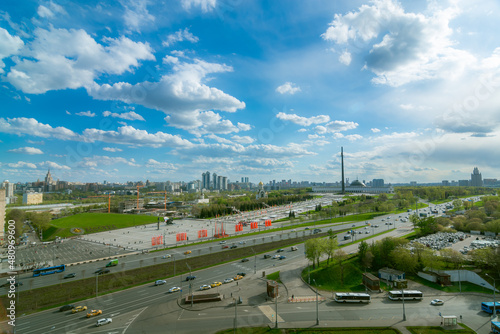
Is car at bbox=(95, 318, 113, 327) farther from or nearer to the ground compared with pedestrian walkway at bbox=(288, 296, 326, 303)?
farther from the ground

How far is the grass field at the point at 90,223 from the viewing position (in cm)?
7173

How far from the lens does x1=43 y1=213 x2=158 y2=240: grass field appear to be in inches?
2824

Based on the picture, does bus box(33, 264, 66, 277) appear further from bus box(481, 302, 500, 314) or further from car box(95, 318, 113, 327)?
bus box(481, 302, 500, 314)

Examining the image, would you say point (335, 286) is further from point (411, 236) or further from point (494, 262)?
point (411, 236)

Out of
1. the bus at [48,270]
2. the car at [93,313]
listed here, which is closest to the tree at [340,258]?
the car at [93,313]

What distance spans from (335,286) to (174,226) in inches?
2441

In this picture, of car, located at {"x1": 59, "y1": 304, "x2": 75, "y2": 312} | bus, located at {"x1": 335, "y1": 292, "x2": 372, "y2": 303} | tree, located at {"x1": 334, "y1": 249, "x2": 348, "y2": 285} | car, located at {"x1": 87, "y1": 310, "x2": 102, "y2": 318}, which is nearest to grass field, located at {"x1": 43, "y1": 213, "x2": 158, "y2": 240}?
car, located at {"x1": 59, "y1": 304, "x2": 75, "y2": 312}

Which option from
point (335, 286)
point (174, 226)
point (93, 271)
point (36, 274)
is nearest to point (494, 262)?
point (335, 286)

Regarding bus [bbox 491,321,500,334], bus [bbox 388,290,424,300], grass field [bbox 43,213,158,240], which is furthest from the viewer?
grass field [bbox 43,213,158,240]

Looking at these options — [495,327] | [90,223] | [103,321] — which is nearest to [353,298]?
[495,327]

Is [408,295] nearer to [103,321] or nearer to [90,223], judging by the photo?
[103,321]

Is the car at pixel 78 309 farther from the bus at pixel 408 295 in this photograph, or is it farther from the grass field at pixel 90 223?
the grass field at pixel 90 223

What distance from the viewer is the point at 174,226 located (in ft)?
271

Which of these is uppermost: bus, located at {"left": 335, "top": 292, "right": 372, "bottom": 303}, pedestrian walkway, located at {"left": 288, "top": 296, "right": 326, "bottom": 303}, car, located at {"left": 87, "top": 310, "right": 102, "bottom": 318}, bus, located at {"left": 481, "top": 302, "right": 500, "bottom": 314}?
bus, located at {"left": 481, "top": 302, "right": 500, "bottom": 314}
